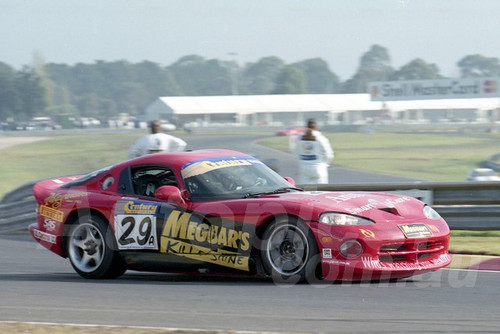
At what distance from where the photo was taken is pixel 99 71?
31344mm

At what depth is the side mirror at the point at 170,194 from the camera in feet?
24.0

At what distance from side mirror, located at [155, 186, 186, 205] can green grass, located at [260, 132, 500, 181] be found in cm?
1855

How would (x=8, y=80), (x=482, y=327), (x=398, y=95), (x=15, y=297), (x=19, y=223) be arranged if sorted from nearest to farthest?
1. (x=482, y=327)
2. (x=15, y=297)
3. (x=19, y=223)
4. (x=8, y=80)
5. (x=398, y=95)

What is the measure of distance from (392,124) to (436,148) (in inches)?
247

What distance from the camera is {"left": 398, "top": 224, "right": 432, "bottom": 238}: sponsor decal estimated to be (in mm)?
6742

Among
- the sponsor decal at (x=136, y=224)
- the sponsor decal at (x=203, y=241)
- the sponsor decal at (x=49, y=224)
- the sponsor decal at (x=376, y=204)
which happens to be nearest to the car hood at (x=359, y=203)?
the sponsor decal at (x=376, y=204)

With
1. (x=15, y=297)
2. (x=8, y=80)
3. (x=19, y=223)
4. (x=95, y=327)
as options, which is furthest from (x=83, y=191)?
(x=8, y=80)

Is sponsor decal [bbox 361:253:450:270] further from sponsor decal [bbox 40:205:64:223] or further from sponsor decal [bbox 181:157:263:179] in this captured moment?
sponsor decal [bbox 40:205:64:223]

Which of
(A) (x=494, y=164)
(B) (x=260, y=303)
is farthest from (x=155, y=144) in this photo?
(A) (x=494, y=164)

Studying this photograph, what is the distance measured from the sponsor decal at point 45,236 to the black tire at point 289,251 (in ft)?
8.35

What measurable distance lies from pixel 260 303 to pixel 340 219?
1.08 metres

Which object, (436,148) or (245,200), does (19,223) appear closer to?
(245,200)

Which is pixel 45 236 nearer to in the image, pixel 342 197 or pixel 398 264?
pixel 342 197

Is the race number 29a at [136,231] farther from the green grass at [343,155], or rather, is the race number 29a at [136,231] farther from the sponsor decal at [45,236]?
the green grass at [343,155]
